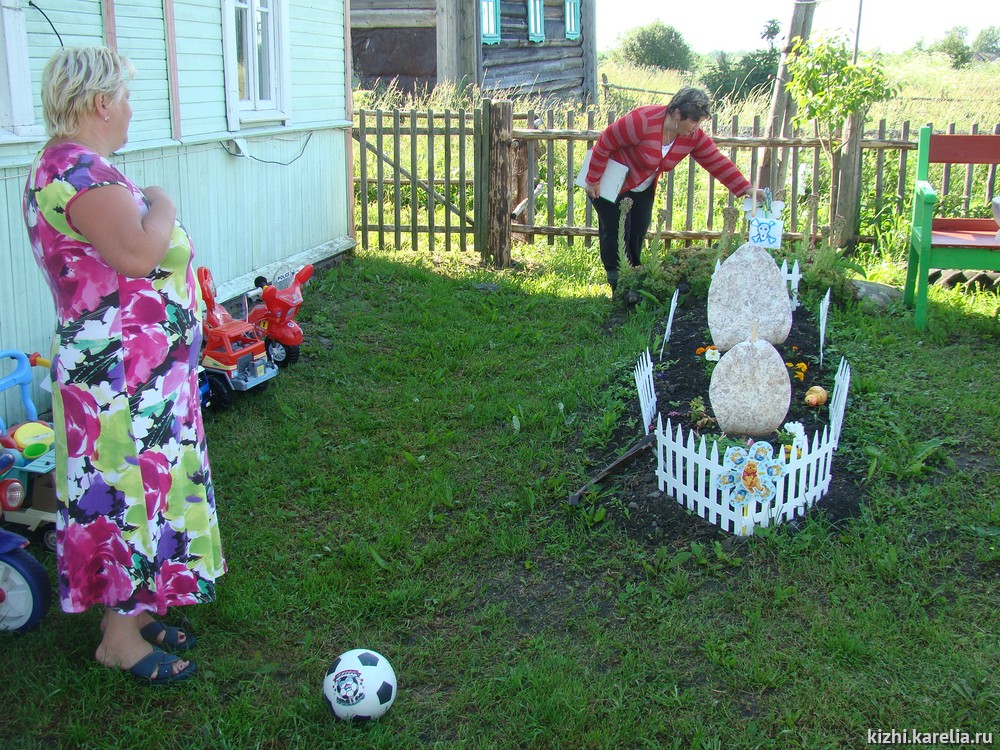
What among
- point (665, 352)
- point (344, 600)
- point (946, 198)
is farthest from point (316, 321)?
point (946, 198)

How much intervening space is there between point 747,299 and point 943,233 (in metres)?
3.00

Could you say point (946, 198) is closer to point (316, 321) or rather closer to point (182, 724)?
point (316, 321)

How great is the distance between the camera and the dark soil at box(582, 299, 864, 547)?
3.95m

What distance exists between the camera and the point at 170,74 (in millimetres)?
6102

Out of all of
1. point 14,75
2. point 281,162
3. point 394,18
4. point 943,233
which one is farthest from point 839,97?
point 394,18

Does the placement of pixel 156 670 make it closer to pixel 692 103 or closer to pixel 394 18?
pixel 692 103

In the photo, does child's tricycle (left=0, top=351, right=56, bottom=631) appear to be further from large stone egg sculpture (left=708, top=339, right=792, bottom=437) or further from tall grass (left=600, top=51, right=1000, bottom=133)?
tall grass (left=600, top=51, right=1000, bottom=133)

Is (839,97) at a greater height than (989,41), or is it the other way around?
(989,41)

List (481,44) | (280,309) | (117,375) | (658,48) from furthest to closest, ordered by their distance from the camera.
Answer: (658,48)
(481,44)
(280,309)
(117,375)

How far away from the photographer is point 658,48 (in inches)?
1277

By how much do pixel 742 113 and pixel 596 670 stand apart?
13.8 m

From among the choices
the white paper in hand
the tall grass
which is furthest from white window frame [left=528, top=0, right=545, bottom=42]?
the white paper in hand

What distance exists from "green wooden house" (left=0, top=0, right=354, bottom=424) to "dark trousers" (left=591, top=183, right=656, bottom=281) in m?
2.74

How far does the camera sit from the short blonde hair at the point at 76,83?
255cm
